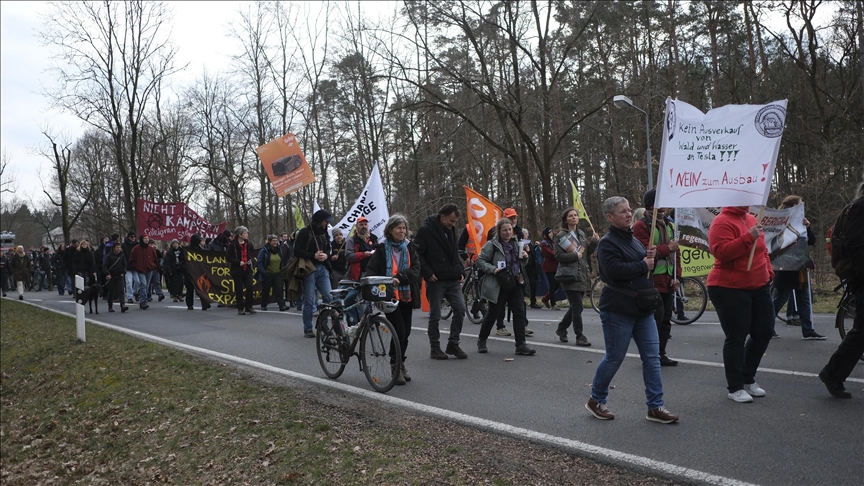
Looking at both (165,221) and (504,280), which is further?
(165,221)

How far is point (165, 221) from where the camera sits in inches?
831

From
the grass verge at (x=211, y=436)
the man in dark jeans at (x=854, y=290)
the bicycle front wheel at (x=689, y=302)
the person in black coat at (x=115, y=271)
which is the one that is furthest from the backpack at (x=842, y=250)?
the person in black coat at (x=115, y=271)

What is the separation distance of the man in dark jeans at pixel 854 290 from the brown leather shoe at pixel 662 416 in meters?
1.58

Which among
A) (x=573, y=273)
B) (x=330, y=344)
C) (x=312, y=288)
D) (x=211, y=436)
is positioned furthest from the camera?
(x=312, y=288)

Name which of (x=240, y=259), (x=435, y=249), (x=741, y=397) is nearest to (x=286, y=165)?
(x=240, y=259)

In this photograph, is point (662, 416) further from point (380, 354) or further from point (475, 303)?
point (475, 303)

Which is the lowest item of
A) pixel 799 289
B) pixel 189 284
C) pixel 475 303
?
pixel 475 303

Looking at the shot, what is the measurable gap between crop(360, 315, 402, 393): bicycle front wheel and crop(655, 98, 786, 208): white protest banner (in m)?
2.94

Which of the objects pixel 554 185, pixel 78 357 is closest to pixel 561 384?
pixel 78 357

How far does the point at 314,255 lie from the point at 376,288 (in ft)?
13.3

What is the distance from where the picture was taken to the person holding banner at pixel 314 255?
35.1 ft

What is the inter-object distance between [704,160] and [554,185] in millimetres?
34809

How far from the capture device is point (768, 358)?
7570mm

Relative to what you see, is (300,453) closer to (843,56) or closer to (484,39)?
(484,39)
